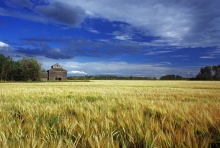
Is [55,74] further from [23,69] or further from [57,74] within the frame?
[23,69]

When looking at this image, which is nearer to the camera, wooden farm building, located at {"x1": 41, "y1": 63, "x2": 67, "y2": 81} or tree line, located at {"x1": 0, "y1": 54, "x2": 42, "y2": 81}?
tree line, located at {"x1": 0, "y1": 54, "x2": 42, "y2": 81}

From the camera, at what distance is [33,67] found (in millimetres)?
65500

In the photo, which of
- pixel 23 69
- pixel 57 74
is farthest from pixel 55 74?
pixel 23 69

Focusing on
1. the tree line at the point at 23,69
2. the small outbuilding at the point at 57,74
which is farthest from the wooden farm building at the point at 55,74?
the tree line at the point at 23,69

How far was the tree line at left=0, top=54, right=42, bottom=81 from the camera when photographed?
6562 centimetres

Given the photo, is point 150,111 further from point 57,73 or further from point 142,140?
point 57,73

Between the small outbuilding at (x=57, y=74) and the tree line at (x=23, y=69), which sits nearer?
the tree line at (x=23, y=69)

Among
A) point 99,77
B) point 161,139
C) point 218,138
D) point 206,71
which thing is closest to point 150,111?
point 218,138

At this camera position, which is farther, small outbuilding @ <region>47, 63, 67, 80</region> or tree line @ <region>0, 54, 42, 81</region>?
small outbuilding @ <region>47, 63, 67, 80</region>

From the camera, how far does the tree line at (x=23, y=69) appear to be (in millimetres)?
65625

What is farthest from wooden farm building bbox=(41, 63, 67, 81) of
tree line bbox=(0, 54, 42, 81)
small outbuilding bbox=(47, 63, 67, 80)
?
tree line bbox=(0, 54, 42, 81)

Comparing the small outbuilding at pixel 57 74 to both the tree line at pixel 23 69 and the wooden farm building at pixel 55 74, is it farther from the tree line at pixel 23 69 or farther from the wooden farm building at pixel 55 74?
the tree line at pixel 23 69

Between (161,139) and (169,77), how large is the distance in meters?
124

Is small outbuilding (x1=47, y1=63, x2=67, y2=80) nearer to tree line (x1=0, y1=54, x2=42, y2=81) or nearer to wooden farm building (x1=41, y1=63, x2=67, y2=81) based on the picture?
wooden farm building (x1=41, y1=63, x2=67, y2=81)
